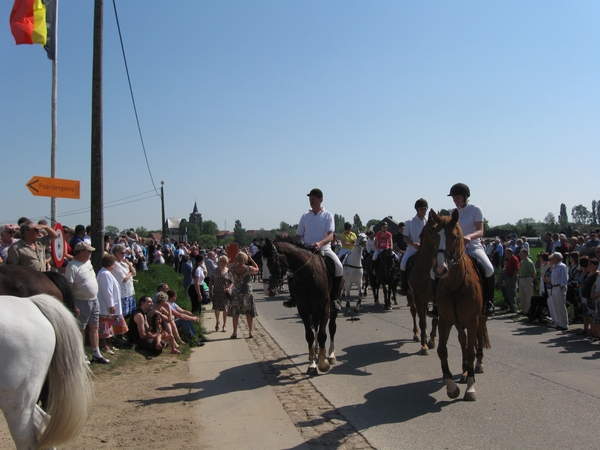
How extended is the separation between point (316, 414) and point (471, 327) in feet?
7.59

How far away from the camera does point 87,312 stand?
8.55m

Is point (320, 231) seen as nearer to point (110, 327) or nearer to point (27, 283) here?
point (110, 327)

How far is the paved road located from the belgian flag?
30.2ft

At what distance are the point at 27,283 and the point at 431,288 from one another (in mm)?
5959

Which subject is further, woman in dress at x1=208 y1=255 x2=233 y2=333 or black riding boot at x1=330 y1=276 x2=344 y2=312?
woman in dress at x1=208 y1=255 x2=233 y2=333

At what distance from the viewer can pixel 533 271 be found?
14398 millimetres

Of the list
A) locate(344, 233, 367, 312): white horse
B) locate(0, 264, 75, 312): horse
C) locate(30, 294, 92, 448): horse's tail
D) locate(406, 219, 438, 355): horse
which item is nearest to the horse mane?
locate(406, 219, 438, 355): horse

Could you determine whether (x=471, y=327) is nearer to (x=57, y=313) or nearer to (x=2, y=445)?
(x=57, y=313)

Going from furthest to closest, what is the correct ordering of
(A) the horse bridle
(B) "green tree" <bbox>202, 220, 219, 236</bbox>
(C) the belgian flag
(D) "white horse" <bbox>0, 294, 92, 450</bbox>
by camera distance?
(B) "green tree" <bbox>202, 220, 219, 236</bbox>, (C) the belgian flag, (A) the horse bridle, (D) "white horse" <bbox>0, 294, 92, 450</bbox>

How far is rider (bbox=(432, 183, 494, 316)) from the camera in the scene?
295 inches

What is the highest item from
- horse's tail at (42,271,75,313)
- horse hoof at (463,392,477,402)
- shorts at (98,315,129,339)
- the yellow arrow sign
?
the yellow arrow sign

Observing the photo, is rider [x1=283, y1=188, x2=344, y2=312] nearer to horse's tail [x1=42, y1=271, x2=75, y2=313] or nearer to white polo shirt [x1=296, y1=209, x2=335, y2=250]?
white polo shirt [x1=296, y1=209, x2=335, y2=250]

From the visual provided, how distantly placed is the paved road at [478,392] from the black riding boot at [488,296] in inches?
39.8

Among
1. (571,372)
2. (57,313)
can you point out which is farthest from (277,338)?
(57,313)
